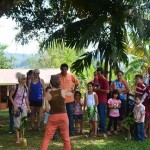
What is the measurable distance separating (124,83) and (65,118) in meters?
3.64

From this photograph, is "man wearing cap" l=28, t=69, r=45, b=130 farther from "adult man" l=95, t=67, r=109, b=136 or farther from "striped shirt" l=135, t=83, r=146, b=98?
"striped shirt" l=135, t=83, r=146, b=98

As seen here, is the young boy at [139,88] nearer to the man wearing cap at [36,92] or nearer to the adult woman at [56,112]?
the man wearing cap at [36,92]

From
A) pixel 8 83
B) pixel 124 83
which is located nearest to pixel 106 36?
pixel 124 83

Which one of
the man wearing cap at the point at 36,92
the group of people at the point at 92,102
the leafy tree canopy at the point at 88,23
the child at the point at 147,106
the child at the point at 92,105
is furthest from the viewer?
the leafy tree canopy at the point at 88,23

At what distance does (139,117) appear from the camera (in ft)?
31.7

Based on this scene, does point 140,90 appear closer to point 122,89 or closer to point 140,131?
point 122,89

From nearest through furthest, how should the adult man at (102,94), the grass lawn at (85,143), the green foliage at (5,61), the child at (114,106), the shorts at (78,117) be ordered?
Answer: the grass lawn at (85,143) → the child at (114,106) → the adult man at (102,94) → the shorts at (78,117) → the green foliage at (5,61)

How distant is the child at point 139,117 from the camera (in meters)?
9.63

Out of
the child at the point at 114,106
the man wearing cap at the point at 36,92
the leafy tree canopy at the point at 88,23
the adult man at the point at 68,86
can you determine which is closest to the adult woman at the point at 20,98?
the adult man at the point at 68,86

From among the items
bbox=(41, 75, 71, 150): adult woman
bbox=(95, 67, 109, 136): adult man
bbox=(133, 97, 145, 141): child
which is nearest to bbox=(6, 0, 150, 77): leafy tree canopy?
bbox=(95, 67, 109, 136): adult man

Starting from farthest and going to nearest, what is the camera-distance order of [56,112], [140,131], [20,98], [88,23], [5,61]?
1. [5,61]
2. [88,23]
3. [140,131]
4. [20,98]
5. [56,112]

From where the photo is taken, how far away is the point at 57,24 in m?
15.4

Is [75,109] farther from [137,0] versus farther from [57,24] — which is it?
[57,24]

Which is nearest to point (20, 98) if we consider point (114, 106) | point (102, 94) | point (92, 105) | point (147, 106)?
point (92, 105)
